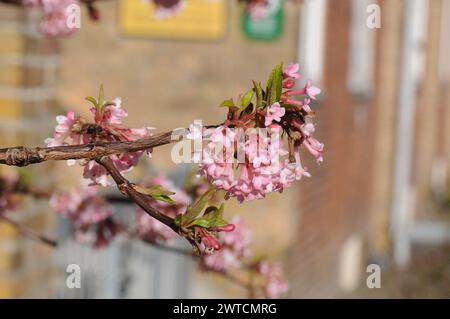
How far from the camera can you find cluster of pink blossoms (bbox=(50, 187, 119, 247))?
350cm

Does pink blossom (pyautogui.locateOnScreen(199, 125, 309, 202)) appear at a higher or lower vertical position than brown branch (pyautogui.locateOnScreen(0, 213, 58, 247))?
higher

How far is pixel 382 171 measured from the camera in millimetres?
13602

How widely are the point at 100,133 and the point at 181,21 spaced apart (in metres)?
6.33

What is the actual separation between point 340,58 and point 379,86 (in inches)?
139

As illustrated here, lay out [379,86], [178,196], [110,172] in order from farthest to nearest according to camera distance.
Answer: [379,86], [178,196], [110,172]

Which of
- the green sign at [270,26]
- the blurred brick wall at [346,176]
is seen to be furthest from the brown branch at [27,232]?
the green sign at [270,26]

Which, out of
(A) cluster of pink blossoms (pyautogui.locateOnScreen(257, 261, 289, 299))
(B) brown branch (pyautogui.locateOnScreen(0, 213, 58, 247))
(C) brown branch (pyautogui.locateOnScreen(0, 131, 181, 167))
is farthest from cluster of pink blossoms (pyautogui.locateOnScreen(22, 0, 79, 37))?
(C) brown branch (pyautogui.locateOnScreen(0, 131, 181, 167))

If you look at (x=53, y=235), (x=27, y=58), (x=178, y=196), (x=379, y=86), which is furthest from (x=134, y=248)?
(x=379, y=86)

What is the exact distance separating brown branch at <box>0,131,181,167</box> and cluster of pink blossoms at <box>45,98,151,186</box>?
0.15 meters

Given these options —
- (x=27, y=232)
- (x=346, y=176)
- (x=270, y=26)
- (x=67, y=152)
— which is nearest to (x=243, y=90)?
(x=270, y=26)

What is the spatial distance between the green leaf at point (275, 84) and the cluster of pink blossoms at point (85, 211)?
5.75ft

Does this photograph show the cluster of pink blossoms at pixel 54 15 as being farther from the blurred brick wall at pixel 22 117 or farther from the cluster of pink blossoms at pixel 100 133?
the cluster of pink blossoms at pixel 100 133

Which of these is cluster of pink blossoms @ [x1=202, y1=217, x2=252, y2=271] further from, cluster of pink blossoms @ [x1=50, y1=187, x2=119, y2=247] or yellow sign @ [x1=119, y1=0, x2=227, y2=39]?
yellow sign @ [x1=119, y1=0, x2=227, y2=39]
